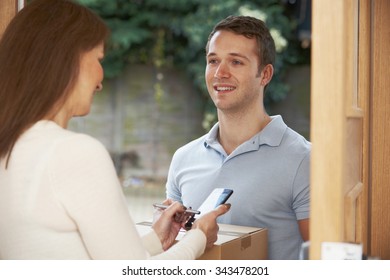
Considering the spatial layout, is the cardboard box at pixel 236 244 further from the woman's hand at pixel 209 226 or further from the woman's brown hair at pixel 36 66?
the woman's brown hair at pixel 36 66

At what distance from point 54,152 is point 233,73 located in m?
1.11

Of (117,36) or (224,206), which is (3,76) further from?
(117,36)

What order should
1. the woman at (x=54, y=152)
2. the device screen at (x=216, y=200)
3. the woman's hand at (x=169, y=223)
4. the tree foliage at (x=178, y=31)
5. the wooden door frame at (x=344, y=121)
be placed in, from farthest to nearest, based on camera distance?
the tree foliage at (x=178, y=31) < the device screen at (x=216, y=200) < the woman's hand at (x=169, y=223) < the woman at (x=54, y=152) < the wooden door frame at (x=344, y=121)

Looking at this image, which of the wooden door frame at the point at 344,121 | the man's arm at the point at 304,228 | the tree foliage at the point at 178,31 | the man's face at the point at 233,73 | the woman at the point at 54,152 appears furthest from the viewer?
the tree foliage at the point at 178,31

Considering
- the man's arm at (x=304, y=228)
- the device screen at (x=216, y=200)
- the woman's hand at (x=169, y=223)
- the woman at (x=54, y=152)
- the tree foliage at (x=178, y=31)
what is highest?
the tree foliage at (x=178, y=31)

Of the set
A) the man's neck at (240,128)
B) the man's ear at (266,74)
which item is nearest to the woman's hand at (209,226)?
the man's neck at (240,128)

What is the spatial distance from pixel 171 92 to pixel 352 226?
631cm

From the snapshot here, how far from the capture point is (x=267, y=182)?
191 cm

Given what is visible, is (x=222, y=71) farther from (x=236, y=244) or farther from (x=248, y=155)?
(x=236, y=244)

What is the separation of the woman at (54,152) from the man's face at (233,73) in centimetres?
90

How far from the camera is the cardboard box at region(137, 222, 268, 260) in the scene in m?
1.49

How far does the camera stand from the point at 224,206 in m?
1.56

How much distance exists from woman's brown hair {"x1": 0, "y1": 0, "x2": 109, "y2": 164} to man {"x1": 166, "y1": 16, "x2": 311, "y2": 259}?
0.92 meters

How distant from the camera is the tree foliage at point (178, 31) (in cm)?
732
